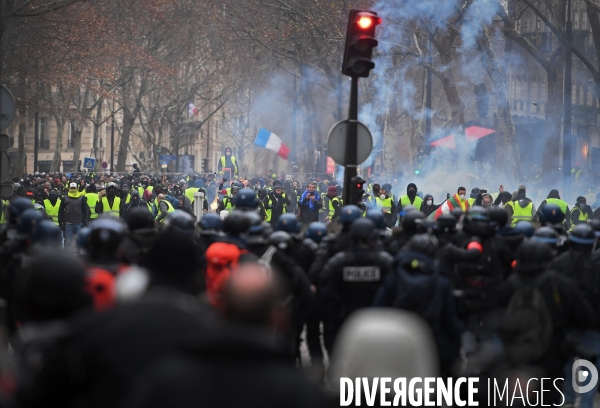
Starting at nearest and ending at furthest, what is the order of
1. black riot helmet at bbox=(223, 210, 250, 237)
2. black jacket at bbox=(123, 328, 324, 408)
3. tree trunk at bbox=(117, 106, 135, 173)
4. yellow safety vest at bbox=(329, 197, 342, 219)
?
1. black jacket at bbox=(123, 328, 324, 408)
2. black riot helmet at bbox=(223, 210, 250, 237)
3. yellow safety vest at bbox=(329, 197, 342, 219)
4. tree trunk at bbox=(117, 106, 135, 173)

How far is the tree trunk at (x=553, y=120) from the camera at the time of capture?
1300 inches

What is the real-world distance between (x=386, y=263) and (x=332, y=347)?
97 cm

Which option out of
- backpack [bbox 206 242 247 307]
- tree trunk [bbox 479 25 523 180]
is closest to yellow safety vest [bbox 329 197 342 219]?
tree trunk [bbox 479 25 523 180]

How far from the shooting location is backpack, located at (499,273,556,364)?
259 inches

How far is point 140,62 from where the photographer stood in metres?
43.0

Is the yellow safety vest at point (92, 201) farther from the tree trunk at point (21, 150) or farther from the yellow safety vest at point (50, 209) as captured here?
the tree trunk at point (21, 150)

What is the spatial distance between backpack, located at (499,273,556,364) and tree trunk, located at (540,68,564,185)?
27005 millimetres

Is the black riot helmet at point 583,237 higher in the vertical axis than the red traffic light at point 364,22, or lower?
lower

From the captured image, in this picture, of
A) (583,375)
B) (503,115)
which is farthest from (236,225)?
(503,115)

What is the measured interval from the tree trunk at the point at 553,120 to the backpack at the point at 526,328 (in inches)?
1063

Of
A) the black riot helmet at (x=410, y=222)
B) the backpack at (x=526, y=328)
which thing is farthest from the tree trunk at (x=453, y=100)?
the backpack at (x=526, y=328)

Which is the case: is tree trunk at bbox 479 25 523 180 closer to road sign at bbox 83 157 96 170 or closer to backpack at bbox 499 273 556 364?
road sign at bbox 83 157 96 170

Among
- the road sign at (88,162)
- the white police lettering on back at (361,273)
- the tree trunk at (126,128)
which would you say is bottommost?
the white police lettering on back at (361,273)

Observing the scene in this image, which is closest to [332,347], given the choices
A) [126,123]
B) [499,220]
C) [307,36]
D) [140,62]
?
[499,220]
